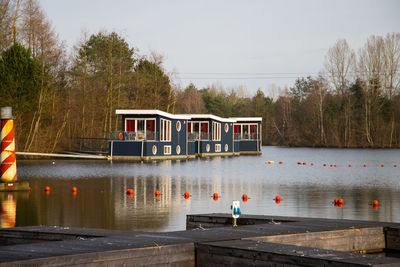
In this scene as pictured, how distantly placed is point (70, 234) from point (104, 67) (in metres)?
54.0

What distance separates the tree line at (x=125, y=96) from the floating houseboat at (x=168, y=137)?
19.8ft

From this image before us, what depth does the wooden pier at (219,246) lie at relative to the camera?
7.39m

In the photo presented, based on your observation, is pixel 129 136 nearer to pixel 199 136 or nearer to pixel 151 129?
pixel 151 129

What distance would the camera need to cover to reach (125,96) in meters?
66.4

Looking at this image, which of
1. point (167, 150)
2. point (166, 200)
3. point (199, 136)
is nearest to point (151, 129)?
point (167, 150)

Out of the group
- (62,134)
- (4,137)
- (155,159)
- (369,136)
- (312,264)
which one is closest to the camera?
(312,264)

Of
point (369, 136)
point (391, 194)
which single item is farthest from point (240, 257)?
point (369, 136)

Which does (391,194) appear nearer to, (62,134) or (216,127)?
(62,134)

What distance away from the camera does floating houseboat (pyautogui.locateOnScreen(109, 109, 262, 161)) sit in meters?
46.5

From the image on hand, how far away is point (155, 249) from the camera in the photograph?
8023 millimetres

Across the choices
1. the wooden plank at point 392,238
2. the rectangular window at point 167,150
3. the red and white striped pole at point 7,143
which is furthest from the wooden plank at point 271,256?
the rectangular window at point 167,150

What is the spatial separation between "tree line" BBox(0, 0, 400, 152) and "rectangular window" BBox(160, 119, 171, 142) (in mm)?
8041

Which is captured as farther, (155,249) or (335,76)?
(335,76)

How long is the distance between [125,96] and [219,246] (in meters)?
59.1
